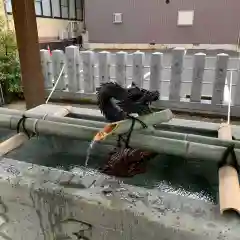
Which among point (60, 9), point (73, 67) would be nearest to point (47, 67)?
point (73, 67)

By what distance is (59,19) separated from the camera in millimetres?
14242

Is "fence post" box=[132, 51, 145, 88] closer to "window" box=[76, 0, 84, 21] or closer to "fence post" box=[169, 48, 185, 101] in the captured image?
"fence post" box=[169, 48, 185, 101]

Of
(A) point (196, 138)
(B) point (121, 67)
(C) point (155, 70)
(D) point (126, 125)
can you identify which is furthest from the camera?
(B) point (121, 67)

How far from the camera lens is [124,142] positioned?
1754mm

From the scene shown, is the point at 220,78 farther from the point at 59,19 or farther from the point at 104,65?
the point at 59,19

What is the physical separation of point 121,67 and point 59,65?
4.92 feet

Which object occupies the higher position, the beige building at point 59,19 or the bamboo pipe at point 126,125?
the beige building at point 59,19

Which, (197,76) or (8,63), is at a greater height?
(8,63)

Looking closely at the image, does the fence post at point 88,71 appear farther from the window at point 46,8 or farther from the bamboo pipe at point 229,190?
the window at point 46,8

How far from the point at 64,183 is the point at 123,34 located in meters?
15.2

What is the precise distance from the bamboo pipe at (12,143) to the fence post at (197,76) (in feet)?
12.4

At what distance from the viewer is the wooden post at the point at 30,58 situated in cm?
399

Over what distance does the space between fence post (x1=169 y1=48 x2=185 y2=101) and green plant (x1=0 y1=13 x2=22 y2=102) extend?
3532 millimetres

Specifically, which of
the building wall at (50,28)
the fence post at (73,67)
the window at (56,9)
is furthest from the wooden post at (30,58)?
the window at (56,9)
